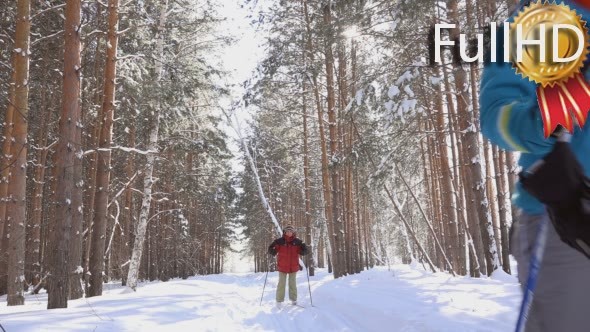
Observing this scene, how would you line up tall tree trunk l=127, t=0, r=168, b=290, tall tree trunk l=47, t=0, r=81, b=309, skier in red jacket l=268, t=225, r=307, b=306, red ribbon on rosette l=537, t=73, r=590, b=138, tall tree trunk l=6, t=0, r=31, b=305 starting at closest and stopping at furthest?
red ribbon on rosette l=537, t=73, r=590, b=138 < tall tree trunk l=47, t=0, r=81, b=309 < tall tree trunk l=6, t=0, r=31, b=305 < skier in red jacket l=268, t=225, r=307, b=306 < tall tree trunk l=127, t=0, r=168, b=290

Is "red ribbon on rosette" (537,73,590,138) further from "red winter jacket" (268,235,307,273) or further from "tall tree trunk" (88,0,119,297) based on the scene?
"tall tree trunk" (88,0,119,297)

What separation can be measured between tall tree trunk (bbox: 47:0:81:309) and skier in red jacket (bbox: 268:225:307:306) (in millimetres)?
5518

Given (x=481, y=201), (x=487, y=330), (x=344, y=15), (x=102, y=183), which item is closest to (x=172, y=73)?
(x=102, y=183)

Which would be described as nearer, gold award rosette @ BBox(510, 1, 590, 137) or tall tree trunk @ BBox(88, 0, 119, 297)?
gold award rosette @ BBox(510, 1, 590, 137)

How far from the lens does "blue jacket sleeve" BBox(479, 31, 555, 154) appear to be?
51.9 inches

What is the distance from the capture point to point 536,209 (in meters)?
1.44

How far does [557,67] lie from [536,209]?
448mm

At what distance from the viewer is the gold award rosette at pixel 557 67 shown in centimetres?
128

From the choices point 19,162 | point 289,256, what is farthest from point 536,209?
point 19,162

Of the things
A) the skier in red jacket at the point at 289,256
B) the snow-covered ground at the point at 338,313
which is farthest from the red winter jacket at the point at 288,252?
the snow-covered ground at the point at 338,313

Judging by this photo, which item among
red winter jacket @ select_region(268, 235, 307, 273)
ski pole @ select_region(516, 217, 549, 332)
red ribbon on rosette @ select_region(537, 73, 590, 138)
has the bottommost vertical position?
red winter jacket @ select_region(268, 235, 307, 273)

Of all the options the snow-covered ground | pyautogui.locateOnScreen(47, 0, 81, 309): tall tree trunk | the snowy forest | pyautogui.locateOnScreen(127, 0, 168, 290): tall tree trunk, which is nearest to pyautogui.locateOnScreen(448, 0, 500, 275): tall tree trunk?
the snowy forest

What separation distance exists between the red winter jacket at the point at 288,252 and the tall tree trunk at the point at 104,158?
4.81 m

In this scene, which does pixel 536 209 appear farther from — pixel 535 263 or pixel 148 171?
pixel 148 171
